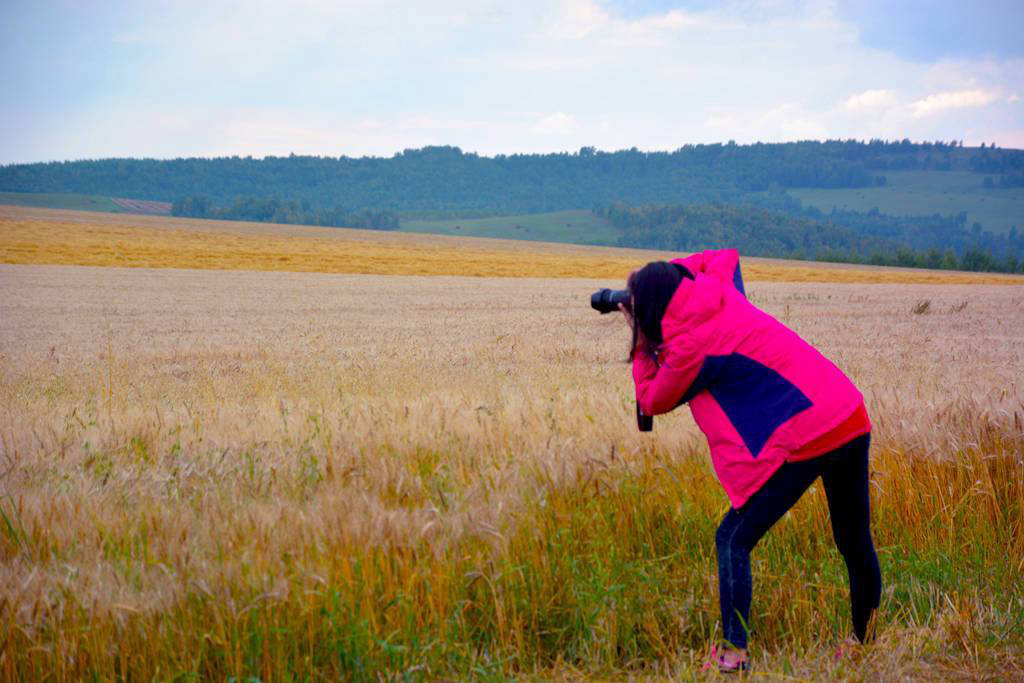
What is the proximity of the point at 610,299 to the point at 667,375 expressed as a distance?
0.48 m

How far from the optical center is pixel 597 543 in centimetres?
419

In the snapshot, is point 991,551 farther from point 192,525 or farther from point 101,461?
point 101,461

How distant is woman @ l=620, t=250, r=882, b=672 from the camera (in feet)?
10.8

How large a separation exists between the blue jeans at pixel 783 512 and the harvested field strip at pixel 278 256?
46953 mm

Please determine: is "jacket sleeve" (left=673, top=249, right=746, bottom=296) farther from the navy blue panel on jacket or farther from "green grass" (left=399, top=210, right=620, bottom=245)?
"green grass" (left=399, top=210, right=620, bottom=245)

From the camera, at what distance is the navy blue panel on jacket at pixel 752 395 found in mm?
3295

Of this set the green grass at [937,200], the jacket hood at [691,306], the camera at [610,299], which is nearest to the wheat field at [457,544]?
the camera at [610,299]

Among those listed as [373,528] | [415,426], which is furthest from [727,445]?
[415,426]

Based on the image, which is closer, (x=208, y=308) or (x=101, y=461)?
(x=101, y=461)

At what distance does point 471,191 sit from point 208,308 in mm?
177982

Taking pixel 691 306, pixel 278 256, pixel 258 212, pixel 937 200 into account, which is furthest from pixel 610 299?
pixel 937 200

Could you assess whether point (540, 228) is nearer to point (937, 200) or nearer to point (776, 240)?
point (776, 240)

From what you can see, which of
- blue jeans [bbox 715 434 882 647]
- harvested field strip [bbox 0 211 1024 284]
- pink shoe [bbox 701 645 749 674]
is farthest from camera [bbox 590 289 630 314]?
harvested field strip [bbox 0 211 1024 284]

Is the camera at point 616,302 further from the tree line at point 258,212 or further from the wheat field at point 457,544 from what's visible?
the tree line at point 258,212
